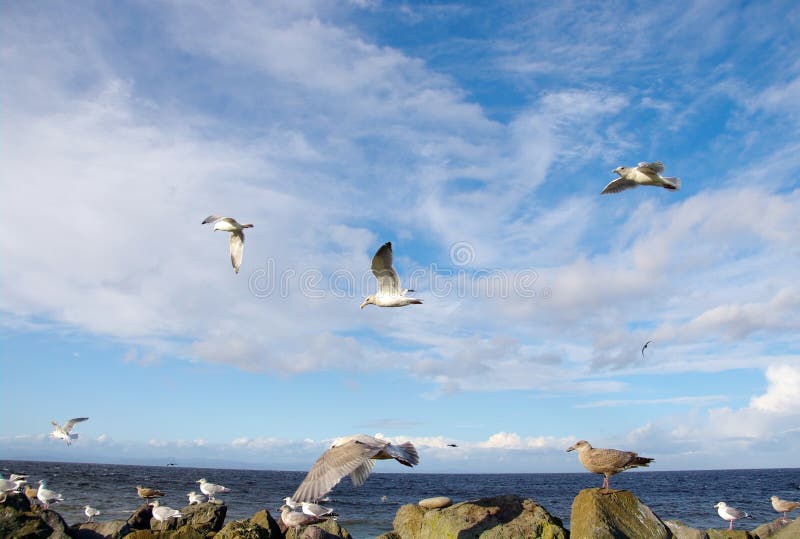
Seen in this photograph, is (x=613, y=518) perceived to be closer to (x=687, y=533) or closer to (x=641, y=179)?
(x=687, y=533)

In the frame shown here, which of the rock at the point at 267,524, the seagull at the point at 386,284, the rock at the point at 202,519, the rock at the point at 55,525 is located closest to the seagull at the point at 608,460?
the seagull at the point at 386,284

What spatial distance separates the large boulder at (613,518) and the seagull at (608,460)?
19.8 inches

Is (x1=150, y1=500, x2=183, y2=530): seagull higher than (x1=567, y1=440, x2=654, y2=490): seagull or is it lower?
lower

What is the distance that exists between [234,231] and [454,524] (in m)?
9.40

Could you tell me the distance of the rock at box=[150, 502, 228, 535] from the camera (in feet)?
50.1

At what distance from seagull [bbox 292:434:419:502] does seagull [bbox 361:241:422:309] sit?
13.6ft

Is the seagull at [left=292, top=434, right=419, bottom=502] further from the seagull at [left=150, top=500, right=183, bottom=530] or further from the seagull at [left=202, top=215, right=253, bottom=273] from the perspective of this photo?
the seagull at [left=150, top=500, right=183, bottom=530]

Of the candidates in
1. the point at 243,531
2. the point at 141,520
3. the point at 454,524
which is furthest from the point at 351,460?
the point at 141,520

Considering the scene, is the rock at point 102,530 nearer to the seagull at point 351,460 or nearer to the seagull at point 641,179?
the seagull at point 351,460

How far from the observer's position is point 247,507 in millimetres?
34625

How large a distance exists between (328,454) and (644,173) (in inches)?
379

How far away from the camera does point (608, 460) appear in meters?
11.1

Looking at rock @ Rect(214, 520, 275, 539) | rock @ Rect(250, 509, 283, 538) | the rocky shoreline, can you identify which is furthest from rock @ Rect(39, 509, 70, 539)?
rock @ Rect(250, 509, 283, 538)

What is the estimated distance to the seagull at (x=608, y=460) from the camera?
11047mm
